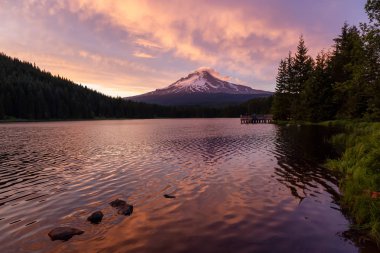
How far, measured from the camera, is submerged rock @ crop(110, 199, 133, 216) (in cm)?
1215

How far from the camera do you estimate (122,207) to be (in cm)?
1255

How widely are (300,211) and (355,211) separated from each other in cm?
215

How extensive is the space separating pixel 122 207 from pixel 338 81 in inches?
2534

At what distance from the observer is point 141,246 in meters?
9.13

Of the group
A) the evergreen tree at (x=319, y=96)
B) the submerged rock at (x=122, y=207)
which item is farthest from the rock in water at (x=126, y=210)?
the evergreen tree at (x=319, y=96)

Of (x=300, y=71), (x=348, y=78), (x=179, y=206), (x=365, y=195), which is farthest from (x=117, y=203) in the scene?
(x=300, y=71)

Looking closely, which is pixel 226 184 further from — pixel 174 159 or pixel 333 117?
pixel 333 117

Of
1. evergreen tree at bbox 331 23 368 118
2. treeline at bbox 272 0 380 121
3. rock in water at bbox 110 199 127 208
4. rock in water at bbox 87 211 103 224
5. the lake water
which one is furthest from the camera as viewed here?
evergreen tree at bbox 331 23 368 118

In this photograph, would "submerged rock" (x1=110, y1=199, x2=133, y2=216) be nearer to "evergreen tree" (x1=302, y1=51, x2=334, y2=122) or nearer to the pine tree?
"evergreen tree" (x1=302, y1=51, x2=334, y2=122)

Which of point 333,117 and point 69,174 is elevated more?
point 333,117

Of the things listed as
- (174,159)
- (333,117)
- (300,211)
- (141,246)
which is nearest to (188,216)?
(141,246)

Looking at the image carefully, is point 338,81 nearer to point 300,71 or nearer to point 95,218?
point 300,71

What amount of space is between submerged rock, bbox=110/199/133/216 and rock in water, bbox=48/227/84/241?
2247 mm

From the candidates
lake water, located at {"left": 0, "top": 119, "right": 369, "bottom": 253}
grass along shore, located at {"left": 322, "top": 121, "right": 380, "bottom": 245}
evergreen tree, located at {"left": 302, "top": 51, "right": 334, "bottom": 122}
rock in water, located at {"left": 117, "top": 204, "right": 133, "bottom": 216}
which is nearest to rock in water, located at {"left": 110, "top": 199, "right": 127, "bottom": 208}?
rock in water, located at {"left": 117, "top": 204, "right": 133, "bottom": 216}
